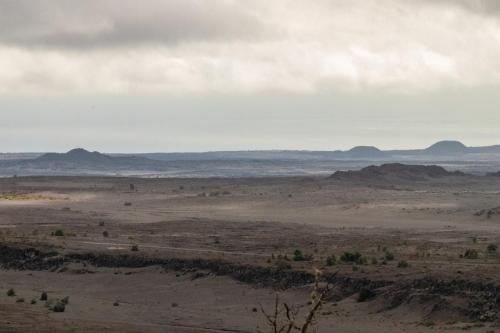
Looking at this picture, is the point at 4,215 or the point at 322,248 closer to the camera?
the point at 322,248

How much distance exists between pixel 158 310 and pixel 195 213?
150ft

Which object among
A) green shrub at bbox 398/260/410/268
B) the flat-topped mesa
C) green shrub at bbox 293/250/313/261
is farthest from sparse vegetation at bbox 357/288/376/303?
the flat-topped mesa

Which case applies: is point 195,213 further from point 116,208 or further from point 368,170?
point 368,170

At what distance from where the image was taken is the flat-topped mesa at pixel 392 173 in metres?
119

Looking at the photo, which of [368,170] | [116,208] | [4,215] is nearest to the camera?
[4,215]

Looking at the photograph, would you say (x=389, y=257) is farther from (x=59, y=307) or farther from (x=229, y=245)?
(x=59, y=307)

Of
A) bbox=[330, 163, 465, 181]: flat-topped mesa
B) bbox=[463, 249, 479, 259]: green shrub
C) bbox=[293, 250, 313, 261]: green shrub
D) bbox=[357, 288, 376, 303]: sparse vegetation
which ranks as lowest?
bbox=[357, 288, 376, 303]: sparse vegetation

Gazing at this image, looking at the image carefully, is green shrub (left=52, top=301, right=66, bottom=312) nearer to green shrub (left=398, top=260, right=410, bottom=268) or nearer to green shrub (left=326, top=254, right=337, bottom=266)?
green shrub (left=326, top=254, right=337, bottom=266)

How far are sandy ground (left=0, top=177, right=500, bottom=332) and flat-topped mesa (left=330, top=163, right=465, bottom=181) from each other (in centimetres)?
1632

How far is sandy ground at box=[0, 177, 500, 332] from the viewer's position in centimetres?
2695

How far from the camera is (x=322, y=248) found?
43531 mm

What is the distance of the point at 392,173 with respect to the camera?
12725 centimetres

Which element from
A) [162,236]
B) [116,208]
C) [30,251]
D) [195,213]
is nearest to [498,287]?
[30,251]

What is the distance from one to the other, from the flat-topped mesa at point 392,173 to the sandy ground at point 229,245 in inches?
642
